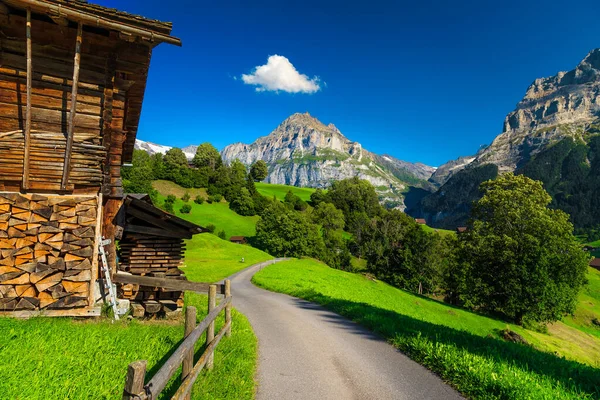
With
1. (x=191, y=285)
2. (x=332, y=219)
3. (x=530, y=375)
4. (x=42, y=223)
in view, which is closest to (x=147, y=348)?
(x=191, y=285)

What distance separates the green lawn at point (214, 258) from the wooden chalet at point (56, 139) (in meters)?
26.0

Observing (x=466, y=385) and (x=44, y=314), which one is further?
(x=44, y=314)

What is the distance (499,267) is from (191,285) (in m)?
32.4

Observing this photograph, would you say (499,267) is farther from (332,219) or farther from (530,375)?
(332,219)

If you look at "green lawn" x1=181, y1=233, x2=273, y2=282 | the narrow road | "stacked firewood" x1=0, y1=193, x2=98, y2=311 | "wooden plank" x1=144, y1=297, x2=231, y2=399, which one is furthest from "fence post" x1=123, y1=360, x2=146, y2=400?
"green lawn" x1=181, y1=233, x2=273, y2=282

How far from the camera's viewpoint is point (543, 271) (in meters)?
29.2

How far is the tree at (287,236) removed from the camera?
74312 mm

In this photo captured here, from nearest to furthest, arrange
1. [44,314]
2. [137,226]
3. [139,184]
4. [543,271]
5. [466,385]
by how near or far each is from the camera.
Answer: [466,385]
[44,314]
[137,226]
[543,271]
[139,184]

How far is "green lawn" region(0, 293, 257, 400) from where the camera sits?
16.8 feet

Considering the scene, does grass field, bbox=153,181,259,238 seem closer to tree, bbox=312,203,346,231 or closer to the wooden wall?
tree, bbox=312,203,346,231

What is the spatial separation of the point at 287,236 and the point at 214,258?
26.4 meters

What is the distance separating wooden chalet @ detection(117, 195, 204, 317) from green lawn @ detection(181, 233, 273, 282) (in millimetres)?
22889

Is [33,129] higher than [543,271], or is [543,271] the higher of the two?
[33,129]

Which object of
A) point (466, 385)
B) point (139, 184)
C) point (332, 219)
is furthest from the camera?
point (332, 219)
